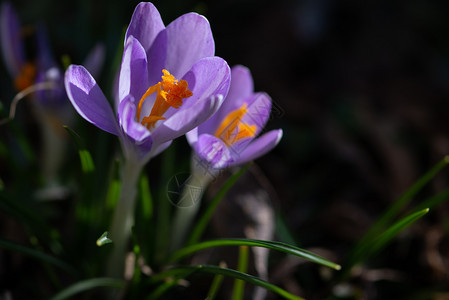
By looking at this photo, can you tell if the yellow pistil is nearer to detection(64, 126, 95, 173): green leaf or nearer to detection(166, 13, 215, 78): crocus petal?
detection(64, 126, 95, 173): green leaf

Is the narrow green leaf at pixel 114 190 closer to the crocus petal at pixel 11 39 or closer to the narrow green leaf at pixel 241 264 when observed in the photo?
the narrow green leaf at pixel 241 264

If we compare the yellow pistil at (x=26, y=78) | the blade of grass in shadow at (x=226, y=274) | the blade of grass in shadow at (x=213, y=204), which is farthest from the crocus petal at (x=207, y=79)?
the yellow pistil at (x=26, y=78)

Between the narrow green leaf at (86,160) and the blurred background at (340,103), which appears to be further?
the blurred background at (340,103)

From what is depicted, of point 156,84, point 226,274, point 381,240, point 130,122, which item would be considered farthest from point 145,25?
point 381,240

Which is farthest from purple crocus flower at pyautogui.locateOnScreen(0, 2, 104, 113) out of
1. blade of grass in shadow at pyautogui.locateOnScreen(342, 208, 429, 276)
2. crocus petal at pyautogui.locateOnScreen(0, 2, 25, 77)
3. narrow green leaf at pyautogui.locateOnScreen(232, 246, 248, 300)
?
blade of grass in shadow at pyautogui.locateOnScreen(342, 208, 429, 276)

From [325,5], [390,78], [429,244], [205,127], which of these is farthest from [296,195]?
[325,5]

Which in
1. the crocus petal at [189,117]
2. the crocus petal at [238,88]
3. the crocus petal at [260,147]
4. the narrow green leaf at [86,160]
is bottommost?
the narrow green leaf at [86,160]
